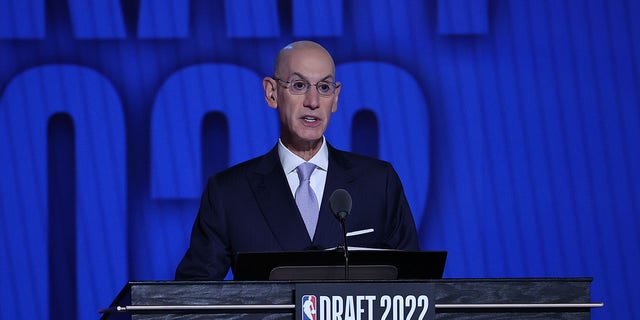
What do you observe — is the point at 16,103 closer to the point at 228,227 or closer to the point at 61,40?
the point at 61,40

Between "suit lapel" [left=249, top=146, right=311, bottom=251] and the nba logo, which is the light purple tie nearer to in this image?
"suit lapel" [left=249, top=146, right=311, bottom=251]

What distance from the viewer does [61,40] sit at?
4188mm

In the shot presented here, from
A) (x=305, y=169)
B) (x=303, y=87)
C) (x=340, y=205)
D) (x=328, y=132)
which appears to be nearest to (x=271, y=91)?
(x=303, y=87)

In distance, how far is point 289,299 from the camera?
6.35 ft

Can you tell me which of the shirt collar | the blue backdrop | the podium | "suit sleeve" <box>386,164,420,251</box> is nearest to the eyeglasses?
the shirt collar

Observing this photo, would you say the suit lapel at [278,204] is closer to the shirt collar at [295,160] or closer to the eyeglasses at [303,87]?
the shirt collar at [295,160]

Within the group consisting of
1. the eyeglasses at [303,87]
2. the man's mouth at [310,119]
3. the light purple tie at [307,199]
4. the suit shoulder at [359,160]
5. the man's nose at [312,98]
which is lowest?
the light purple tie at [307,199]

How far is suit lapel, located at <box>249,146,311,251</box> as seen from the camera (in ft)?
8.80

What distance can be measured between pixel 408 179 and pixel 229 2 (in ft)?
3.49

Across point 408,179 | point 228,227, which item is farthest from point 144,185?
point 228,227

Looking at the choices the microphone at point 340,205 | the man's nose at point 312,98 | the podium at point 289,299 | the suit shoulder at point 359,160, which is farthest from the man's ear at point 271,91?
the podium at point 289,299

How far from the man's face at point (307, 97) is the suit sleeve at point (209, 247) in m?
0.30

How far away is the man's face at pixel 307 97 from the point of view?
275 centimetres

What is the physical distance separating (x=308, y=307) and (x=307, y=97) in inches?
37.3
